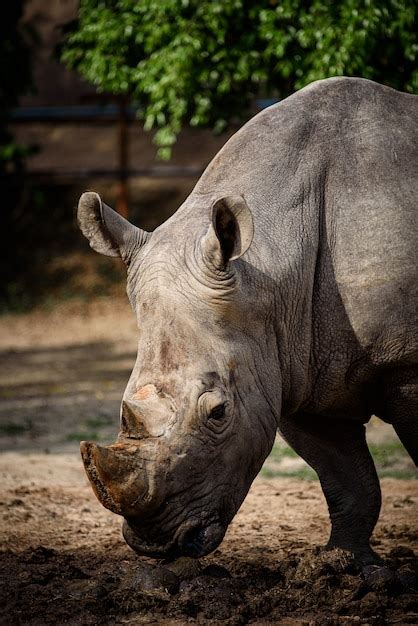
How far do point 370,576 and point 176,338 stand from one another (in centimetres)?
145

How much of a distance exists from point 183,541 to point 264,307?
103 centimetres

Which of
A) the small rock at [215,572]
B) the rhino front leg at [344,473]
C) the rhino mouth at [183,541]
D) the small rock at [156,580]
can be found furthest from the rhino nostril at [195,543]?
the rhino front leg at [344,473]

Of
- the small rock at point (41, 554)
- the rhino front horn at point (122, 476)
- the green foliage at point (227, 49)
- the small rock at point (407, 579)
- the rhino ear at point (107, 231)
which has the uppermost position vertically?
the green foliage at point (227, 49)

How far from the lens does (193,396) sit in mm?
4258

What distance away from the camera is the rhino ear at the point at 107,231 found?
15.6 ft

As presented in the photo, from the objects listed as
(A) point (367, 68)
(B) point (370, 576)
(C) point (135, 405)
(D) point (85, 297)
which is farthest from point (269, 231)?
(D) point (85, 297)

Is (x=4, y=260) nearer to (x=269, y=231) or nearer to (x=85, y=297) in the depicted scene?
(x=85, y=297)

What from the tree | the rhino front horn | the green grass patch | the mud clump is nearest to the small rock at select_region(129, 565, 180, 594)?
the mud clump

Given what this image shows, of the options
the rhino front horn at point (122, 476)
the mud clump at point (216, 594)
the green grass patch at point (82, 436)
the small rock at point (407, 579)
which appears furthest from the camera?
the green grass patch at point (82, 436)

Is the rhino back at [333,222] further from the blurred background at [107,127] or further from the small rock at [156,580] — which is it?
the blurred background at [107,127]

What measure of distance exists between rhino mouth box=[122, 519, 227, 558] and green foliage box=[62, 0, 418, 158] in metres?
4.50

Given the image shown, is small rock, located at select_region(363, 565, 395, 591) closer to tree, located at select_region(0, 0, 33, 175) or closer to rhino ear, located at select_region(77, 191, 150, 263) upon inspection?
rhino ear, located at select_region(77, 191, 150, 263)

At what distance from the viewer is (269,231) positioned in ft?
15.5

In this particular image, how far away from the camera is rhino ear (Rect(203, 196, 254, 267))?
14.1 ft
